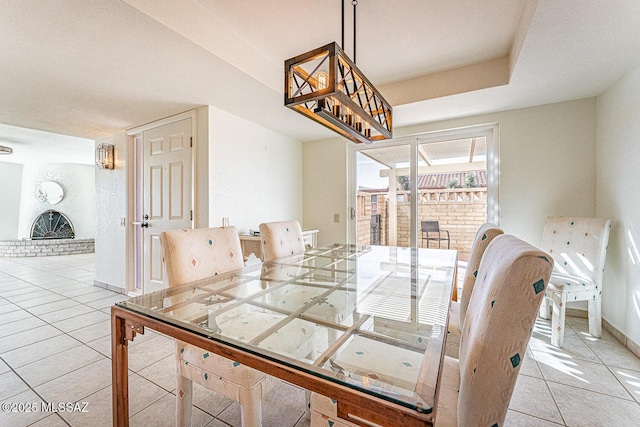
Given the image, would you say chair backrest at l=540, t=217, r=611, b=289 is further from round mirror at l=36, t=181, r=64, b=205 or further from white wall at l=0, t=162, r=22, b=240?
white wall at l=0, t=162, r=22, b=240

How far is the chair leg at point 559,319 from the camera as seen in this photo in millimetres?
2127

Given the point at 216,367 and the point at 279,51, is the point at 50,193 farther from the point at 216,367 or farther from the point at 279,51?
the point at 216,367

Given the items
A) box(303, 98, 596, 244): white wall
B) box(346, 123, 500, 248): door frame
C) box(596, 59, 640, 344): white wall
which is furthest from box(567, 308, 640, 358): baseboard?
box(346, 123, 500, 248): door frame

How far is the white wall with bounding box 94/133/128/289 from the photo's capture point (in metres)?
3.60

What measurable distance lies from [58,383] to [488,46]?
3.85 m

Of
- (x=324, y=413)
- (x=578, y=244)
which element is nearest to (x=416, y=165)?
(x=578, y=244)

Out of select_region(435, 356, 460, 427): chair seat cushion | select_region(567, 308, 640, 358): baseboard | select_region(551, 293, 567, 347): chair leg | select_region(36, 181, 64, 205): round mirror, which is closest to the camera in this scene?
select_region(435, 356, 460, 427): chair seat cushion

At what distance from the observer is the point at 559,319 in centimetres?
214

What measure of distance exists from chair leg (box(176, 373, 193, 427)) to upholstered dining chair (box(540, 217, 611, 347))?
103 inches

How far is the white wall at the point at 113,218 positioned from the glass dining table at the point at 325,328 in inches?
113

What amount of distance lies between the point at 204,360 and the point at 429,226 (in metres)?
3.09

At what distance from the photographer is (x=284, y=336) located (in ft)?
2.92

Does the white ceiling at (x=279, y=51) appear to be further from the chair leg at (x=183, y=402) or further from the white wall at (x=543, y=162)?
the chair leg at (x=183, y=402)

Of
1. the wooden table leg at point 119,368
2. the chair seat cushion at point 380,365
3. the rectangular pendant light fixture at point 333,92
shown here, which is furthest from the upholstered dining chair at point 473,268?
the wooden table leg at point 119,368
